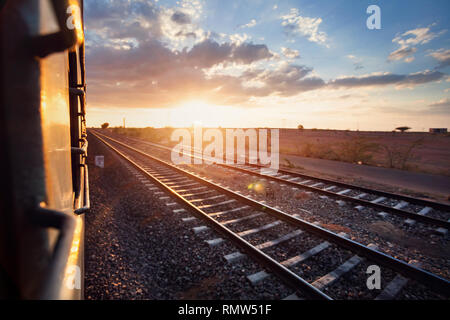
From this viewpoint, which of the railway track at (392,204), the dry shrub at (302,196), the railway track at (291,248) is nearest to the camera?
the railway track at (291,248)

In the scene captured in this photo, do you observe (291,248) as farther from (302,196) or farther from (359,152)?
(359,152)

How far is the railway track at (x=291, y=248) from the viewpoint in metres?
3.03

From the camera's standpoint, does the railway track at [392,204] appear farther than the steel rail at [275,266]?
Yes

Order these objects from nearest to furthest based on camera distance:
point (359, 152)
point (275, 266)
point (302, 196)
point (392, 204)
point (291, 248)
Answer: point (275, 266) → point (291, 248) → point (392, 204) → point (302, 196) → point (359, 152)

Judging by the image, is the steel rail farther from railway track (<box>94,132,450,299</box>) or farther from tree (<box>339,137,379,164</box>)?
tree (<box>339,137,379,164</box>)

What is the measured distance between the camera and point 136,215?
534 centimetres

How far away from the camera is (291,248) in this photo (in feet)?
13.0

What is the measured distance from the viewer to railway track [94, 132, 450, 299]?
3.03m

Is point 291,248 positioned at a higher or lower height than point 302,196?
lower

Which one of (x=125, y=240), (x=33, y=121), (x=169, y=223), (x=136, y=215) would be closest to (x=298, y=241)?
(x=169, y=223)

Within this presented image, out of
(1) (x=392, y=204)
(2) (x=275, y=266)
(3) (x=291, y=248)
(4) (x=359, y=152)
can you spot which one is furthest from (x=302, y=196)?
(4) (x=359, y=152)

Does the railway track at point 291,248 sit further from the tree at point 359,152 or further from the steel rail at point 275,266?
the tree at point 359,152

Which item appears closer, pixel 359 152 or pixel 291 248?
pixel 291 248

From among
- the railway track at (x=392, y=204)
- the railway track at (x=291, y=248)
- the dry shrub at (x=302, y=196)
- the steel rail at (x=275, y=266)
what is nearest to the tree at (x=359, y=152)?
the railway track at (x=392, y=204)
